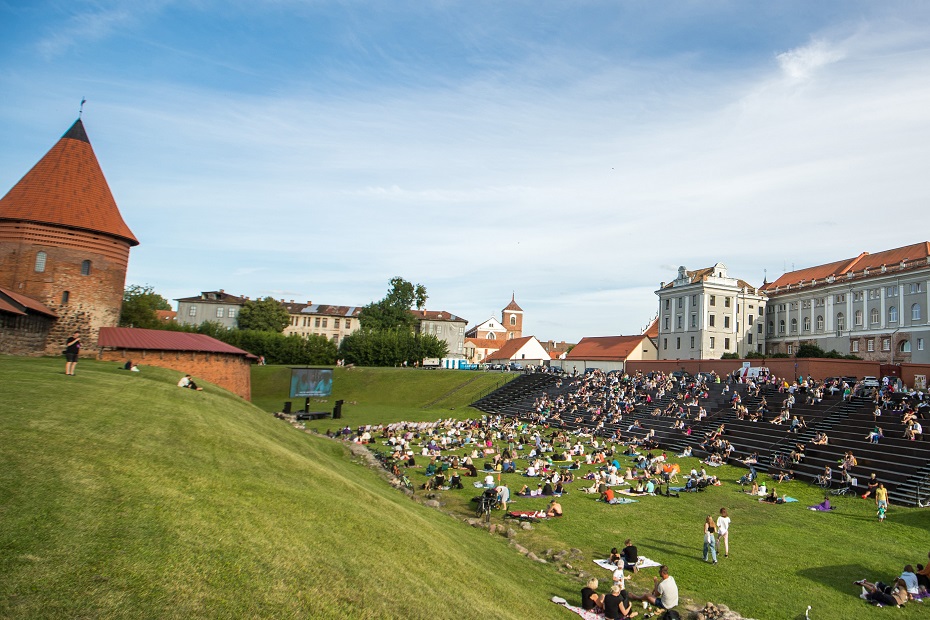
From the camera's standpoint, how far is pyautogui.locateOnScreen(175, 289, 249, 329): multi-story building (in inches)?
3873

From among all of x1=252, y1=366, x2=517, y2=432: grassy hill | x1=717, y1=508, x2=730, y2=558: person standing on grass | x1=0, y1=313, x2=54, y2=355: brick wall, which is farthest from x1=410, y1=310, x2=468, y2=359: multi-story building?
x1=717, y1=508, x2=730, y2=558: person standing on grass

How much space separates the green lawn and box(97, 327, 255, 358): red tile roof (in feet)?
58.4

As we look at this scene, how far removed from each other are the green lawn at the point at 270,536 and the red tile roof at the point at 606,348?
56.1m

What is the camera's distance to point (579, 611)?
36.3 feet

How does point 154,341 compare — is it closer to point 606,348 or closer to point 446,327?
point 606,348

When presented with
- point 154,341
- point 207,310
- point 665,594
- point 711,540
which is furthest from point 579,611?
point 207,310

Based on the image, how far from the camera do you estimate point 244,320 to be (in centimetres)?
9044

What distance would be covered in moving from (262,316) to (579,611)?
87247 mm

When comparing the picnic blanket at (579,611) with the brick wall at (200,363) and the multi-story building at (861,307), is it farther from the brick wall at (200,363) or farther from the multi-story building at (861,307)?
the multi-story building at (861,307)

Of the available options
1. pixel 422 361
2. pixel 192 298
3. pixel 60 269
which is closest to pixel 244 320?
pixel 192 298

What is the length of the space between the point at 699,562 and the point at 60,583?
1363 cm

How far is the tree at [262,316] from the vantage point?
90312mm

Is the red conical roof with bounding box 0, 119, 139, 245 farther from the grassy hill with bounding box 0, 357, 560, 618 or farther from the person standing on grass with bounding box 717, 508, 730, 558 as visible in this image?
the person standing on grass with bounding box 717, 508, 730, 558

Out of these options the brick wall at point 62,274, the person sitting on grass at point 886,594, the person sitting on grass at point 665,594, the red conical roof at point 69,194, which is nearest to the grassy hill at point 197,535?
the person sitting on grass at point 665,594
